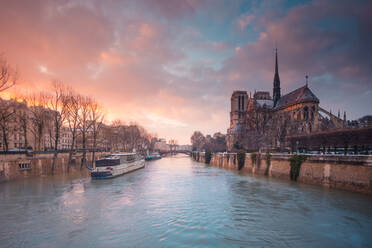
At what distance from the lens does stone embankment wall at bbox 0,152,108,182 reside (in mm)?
27303

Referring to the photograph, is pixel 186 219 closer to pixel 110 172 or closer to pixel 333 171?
pixel 333 171

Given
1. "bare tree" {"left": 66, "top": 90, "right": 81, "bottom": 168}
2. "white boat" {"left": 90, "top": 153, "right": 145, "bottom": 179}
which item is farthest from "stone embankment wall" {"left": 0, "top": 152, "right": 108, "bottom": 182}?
"white boat" {"left": 90, "top": 153, "right": 145, "bottom": 179}

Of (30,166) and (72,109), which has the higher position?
(72,109)

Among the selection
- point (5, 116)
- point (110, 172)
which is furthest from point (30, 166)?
point (110, 172)

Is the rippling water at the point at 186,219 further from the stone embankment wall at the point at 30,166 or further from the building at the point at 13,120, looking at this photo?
the building at the point at 13,120

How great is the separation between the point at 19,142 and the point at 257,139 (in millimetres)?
72500

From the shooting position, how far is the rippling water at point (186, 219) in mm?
10484

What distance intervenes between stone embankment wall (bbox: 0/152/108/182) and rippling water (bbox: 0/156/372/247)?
27.5 feet

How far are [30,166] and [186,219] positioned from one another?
28973 mm

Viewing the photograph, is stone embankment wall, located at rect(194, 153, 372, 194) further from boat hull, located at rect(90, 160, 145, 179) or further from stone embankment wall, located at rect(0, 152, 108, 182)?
stone embankment wall, located at rect(0, 152, 108, 182)

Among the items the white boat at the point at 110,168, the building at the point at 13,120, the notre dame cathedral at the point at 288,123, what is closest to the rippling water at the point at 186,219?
the white boat at the point at 110,168

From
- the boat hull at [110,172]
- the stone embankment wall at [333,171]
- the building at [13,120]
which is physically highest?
the building at [13,120]

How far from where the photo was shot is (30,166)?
31484 millimetres

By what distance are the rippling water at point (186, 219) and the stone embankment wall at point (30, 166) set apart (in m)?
8.37
